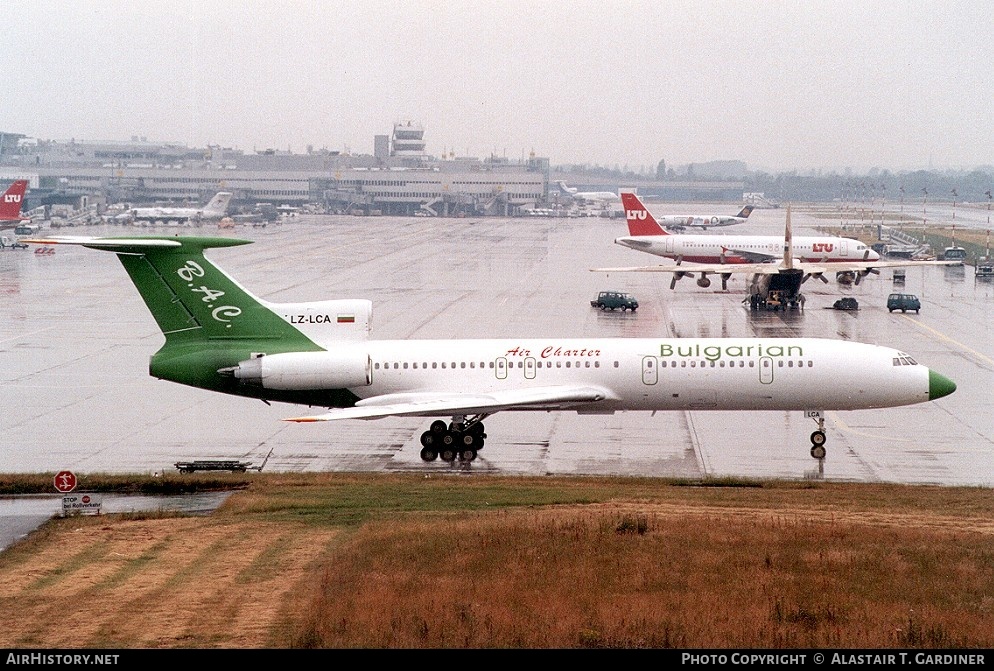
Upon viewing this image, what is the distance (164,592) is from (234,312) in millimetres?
17735

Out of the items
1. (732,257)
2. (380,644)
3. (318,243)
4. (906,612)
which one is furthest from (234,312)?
(318,243)

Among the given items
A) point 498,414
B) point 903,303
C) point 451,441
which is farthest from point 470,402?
point 903,303

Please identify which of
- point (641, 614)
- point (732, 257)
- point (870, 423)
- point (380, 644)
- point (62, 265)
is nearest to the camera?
point (380, 644)

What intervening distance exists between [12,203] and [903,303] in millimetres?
96345

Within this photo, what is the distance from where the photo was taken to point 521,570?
2339 cm

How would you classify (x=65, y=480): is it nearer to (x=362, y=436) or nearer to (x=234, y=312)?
(x=234, y=312)

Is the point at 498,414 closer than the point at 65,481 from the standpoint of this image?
No

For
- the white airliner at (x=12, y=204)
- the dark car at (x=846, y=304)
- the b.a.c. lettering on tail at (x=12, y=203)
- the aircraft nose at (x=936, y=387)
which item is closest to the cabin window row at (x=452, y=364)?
the aircraft nose at (x=936, y=387)

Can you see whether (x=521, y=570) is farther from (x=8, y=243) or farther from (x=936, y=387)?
(x=8, y=243)

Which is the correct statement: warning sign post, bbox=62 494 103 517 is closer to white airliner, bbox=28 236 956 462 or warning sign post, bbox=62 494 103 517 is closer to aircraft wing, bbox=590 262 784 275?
white airliner, bbox=28 236 956 462

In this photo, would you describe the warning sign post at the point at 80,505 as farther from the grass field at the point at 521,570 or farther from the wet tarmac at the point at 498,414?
the wet tarmac at the point at 498,414

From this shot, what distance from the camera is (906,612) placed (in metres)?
20.5

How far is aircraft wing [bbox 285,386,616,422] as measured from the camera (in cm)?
3703

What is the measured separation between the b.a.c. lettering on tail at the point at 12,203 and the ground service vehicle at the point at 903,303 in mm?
94237
